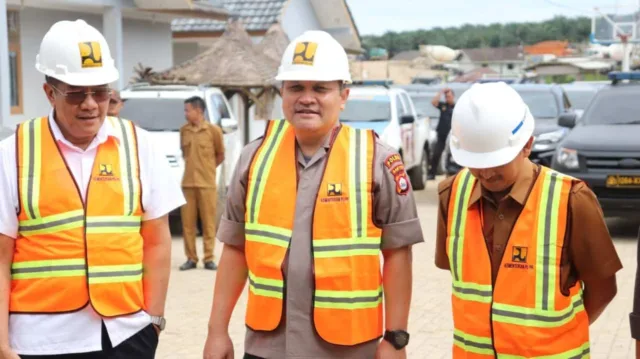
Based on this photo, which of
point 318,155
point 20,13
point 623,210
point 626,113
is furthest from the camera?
point 20,13

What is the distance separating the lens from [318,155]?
13.6 feet

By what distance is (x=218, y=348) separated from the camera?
4.26m

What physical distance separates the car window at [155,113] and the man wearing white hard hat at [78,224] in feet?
37.3

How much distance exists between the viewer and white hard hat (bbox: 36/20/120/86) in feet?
13.8

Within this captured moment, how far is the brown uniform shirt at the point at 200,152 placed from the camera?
1229 centimetres

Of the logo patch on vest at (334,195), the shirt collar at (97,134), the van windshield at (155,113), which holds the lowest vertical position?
the van windshield at (155,113)

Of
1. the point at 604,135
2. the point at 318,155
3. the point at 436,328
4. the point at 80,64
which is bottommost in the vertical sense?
the point at 436,328

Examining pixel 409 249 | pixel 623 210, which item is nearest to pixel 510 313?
pixel 409 249

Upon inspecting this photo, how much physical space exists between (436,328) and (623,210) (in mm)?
5555

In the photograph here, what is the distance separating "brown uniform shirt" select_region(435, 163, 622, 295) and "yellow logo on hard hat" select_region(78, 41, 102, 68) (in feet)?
4.95

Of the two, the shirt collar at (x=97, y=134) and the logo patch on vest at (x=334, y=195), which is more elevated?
the shirt collar at (x=97, y=134)

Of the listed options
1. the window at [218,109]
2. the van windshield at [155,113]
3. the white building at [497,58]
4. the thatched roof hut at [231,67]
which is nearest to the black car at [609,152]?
the window at [218,109]

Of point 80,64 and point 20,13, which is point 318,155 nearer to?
point 80,64

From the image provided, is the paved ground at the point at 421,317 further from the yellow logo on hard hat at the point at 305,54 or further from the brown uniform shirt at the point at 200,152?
the yellow logo on hard hat at the point at 305,54
